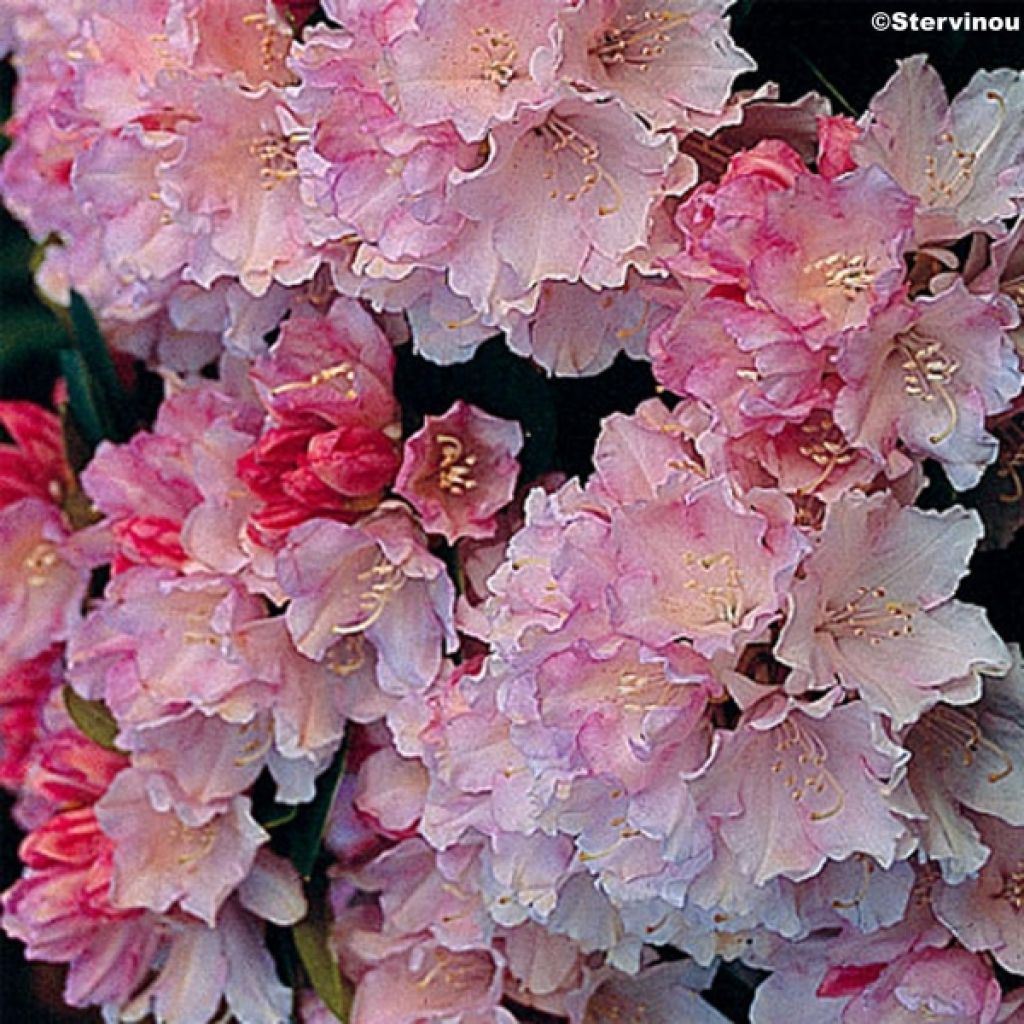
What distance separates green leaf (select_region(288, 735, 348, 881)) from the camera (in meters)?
0.89

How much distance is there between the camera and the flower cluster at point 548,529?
27.6 inches

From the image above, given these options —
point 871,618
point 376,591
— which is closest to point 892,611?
point 871,618

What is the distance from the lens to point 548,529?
2.43ft

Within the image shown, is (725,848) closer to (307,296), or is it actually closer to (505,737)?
(505,737)

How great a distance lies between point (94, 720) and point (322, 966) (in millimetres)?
161

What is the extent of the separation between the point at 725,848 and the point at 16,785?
0.50 m

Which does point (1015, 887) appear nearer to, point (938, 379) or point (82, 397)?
point (938, 379)

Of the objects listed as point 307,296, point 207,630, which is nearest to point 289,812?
point 207,630

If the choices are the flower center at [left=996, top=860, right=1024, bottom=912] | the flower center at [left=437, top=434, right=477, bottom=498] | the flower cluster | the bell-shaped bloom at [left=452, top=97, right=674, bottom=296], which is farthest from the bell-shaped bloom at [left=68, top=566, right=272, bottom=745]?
the flower center at [left=996, top=860, right=1024, bottom=912]

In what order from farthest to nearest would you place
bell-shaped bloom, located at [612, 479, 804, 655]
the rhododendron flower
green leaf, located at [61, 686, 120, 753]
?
1. green leaf, located at [61, 686, 120, 753]
2. the rhododendron flower
3. bell-shaped bloom, located at [612, 479, 804, 655]

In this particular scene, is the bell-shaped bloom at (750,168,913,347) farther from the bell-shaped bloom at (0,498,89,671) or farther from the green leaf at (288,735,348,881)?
the bell-shaped bloom at (0,498,89,671)

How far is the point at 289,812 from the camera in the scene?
2.97 ft

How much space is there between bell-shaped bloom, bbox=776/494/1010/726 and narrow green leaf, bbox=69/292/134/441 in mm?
432

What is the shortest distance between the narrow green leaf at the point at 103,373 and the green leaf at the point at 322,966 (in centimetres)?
26
